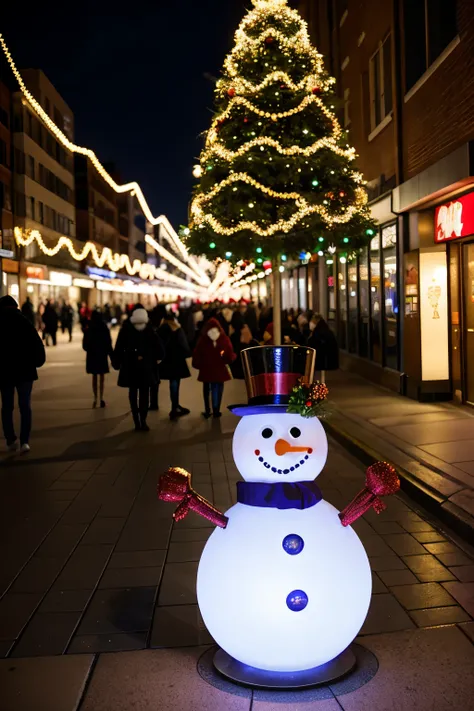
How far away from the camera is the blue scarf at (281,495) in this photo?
3.62 m

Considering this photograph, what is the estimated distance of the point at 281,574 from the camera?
352 cm

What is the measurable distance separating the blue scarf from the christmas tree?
1063 cm

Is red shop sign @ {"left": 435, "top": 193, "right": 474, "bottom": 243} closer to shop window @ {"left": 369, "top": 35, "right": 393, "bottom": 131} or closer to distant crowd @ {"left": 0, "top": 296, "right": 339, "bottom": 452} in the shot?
distant crowd @ {"left": 0, "top": 296, "right": 339, "bottom": 452}

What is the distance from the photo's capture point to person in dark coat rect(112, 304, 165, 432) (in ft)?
38.8

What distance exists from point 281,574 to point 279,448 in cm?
58

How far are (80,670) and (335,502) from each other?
402 cm

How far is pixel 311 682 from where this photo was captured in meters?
3.67

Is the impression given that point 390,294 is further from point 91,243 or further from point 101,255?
point 101,255

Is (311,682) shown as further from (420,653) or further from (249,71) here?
(249,71)

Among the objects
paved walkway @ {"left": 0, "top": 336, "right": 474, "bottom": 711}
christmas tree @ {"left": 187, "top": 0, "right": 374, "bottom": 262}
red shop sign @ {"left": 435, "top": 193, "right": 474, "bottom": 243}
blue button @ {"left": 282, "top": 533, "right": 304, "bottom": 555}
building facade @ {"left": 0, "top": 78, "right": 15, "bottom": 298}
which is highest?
building facade @ {"left": 0, "top": 78, "right": 15, "bottom": 298}

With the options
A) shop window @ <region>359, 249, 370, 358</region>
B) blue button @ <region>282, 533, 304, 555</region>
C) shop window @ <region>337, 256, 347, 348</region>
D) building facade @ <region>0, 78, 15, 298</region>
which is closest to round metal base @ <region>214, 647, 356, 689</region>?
blue button @ <region>282, 533, 304, 555</region>

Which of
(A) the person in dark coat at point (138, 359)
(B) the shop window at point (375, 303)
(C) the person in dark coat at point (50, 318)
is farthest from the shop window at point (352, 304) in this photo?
(C) the person in dark coat at point (50, 318)

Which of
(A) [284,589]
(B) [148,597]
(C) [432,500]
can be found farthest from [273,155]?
(A) [284,589]

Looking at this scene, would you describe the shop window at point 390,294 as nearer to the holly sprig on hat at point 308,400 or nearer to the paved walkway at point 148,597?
the paved walkway at point 148,597
